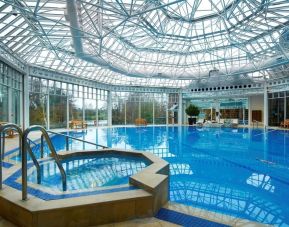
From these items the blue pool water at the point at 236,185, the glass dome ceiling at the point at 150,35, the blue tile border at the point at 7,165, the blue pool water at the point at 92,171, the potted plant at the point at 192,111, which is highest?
the glass dome ceiling at the point at 150,35

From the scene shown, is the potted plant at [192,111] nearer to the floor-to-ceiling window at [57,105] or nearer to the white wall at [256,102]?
the white wall at [256,102]

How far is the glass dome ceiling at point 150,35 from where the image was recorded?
402 inches

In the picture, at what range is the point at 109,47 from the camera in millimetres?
17516

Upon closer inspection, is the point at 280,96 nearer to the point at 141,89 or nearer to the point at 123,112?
the point at 141,89

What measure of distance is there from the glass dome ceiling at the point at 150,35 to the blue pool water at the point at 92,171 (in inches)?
185

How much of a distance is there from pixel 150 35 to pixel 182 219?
1494cm

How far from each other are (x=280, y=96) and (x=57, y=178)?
2322 cm

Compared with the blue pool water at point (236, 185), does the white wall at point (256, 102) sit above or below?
above

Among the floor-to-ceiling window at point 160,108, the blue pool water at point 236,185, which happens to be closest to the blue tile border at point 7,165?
the blue pool water at point 236,185

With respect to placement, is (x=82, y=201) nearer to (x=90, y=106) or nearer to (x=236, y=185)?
(x=236, y=185)

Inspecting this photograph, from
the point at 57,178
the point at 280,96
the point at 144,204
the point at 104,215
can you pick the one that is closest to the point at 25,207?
the point at 104,215

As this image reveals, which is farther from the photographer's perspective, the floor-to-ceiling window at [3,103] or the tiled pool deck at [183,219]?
the floor-to-ceiling window at [3,103]

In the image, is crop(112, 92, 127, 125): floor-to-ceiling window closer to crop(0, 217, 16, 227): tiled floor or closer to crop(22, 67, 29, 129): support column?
crop(22, 67, 29, 129): support column

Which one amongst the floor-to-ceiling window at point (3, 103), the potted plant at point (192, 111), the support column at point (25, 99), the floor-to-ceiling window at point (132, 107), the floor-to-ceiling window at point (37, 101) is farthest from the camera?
the floor-to-ceiling window at point (132, 107)
